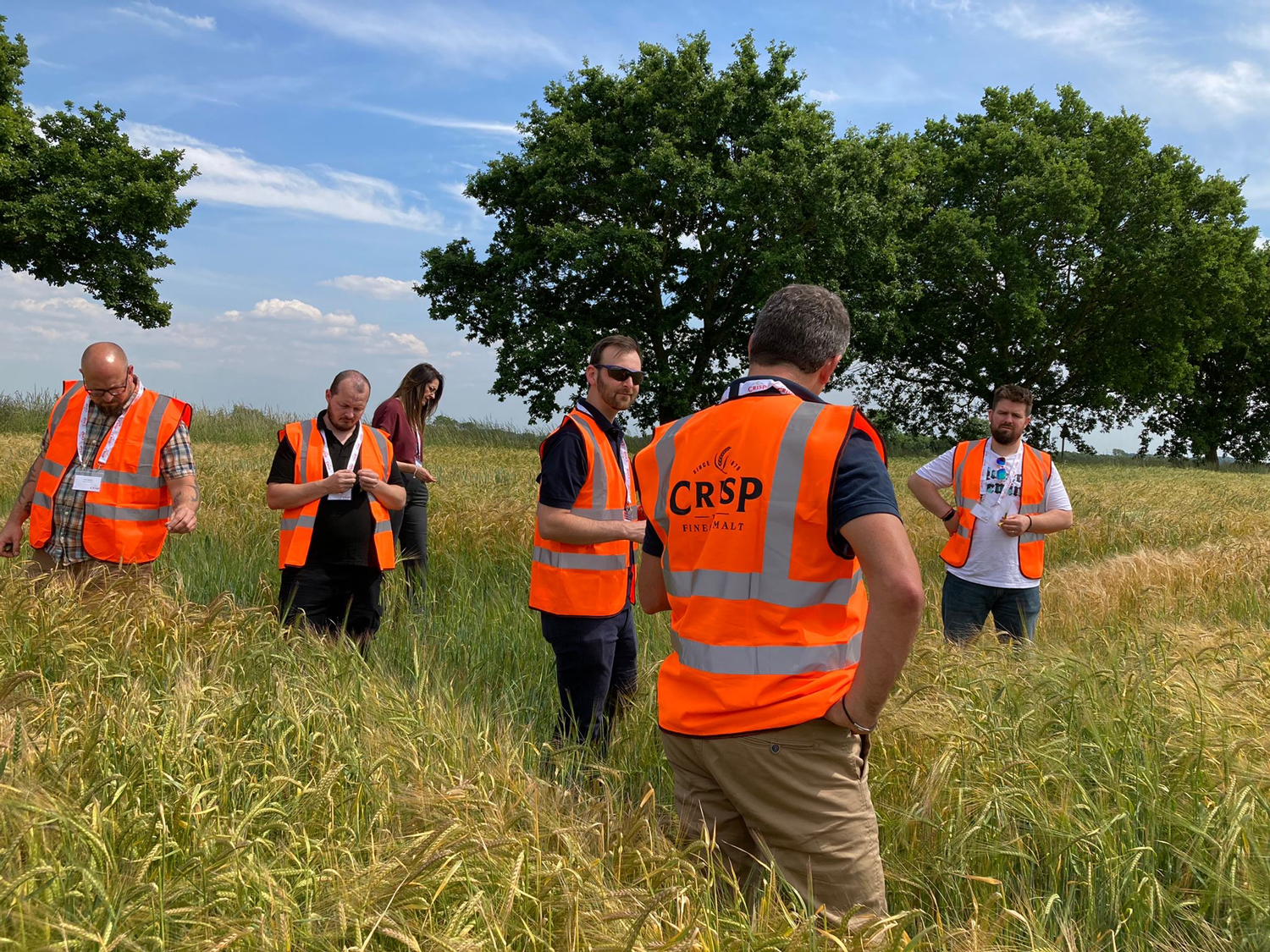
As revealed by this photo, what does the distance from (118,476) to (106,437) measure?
227mm

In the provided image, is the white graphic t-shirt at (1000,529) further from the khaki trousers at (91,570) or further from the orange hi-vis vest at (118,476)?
the khaki trousers at (91,570)

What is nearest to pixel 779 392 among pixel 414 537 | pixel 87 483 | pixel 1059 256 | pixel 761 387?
pixel 761 387

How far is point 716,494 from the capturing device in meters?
2.51

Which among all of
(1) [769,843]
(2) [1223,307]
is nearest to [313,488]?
(1) [769,843]

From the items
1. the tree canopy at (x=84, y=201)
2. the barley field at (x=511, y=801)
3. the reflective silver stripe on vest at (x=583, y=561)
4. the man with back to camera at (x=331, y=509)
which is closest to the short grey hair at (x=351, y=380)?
the man with back to camera at (x=331, y=509)

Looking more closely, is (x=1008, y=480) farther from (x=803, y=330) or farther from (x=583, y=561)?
(x=803, y=330)

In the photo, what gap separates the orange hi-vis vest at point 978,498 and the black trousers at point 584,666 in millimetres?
2606

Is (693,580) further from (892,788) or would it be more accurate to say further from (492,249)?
(492,249)

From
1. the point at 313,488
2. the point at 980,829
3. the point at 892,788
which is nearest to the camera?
the point at 980,829

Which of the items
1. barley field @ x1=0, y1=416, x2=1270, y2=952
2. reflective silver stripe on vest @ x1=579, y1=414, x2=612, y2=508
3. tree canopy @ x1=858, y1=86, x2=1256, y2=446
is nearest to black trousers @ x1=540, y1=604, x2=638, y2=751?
barley field @ x1=0, y1=416, x2=1270, y2=952

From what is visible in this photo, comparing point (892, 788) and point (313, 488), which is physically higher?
point (313, 488)

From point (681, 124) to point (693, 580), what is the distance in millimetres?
27713

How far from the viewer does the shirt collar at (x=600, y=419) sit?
4195mm

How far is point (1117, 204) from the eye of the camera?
35781 mm
